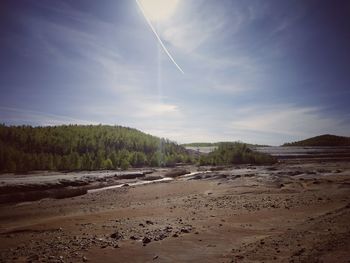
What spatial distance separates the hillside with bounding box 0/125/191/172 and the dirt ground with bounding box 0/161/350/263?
21356 millimetres

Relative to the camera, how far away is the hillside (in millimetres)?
38406

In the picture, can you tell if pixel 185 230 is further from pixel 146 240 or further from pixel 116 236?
pixel 116 236

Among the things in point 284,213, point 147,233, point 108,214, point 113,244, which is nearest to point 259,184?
point 284,213

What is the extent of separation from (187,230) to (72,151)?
43.2 meters

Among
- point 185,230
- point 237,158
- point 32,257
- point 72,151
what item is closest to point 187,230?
point 185,230

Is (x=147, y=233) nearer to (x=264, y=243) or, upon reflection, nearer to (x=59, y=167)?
(x=264, y=243)

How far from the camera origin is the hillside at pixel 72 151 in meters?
38.4

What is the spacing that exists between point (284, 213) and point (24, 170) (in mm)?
33466

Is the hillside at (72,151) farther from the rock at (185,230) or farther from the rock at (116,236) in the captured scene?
the rock at (185,230)

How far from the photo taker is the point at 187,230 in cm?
1073

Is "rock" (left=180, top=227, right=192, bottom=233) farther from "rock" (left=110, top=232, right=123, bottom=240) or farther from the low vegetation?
the low vegetation

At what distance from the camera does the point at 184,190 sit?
23.5m

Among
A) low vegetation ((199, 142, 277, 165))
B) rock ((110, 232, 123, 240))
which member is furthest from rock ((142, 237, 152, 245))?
low vegetation ((199, 142, 277, 165))

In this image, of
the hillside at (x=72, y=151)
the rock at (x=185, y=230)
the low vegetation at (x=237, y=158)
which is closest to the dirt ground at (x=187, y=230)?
the rock at (x=185, y=230)
